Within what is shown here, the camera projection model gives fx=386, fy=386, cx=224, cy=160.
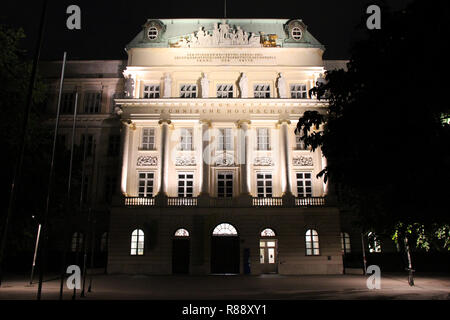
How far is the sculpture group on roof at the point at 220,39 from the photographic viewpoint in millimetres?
38812

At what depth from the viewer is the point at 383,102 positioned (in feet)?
35.3

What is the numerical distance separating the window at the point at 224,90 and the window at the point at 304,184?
1045cm

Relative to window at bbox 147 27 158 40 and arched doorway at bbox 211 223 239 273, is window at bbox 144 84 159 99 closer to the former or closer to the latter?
window at bbox 147 27 158 40

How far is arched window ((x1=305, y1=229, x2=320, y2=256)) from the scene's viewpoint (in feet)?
113

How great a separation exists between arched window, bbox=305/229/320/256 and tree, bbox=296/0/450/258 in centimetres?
2321

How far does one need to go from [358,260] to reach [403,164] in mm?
27794

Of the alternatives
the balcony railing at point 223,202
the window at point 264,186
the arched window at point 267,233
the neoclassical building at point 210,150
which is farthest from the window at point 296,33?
the arched window at point 267,233

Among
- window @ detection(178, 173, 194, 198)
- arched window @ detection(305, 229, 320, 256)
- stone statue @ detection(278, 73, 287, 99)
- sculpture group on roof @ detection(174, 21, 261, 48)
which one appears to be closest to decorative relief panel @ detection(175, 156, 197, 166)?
window @ detection(178, 173, 194, 198)

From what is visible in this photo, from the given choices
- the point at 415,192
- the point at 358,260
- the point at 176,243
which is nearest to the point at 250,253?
the point at 176,243

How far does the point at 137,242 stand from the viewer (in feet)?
113

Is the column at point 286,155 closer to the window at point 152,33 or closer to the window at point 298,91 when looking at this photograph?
the window at point 298,91

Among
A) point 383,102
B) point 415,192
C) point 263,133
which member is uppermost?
point 263,133
